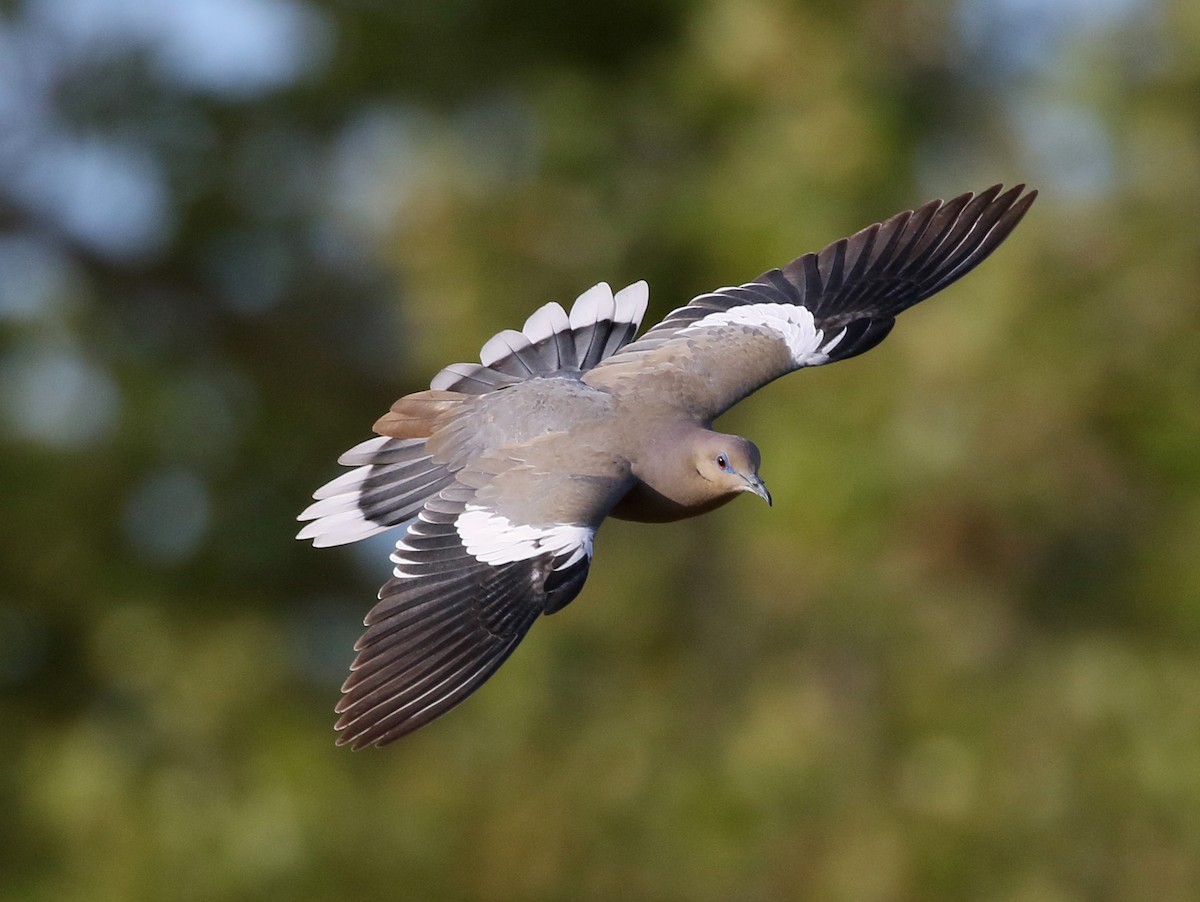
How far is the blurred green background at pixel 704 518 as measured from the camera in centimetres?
1231

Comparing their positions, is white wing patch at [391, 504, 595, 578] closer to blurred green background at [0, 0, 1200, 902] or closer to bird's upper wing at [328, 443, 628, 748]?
bird's upper wing at [328, 443, 628, 748]

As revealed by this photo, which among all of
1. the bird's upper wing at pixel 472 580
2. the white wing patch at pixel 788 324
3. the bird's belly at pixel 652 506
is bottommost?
the bird's upper wing at pixel 472 580

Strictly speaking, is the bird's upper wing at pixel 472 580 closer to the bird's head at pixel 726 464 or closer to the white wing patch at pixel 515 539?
the white wing patch at pixel 515 539

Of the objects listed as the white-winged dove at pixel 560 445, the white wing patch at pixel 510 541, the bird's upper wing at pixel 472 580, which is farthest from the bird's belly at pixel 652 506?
the white wing patch at pixel 510 541

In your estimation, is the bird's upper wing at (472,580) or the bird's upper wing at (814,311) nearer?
the bird's upper wing at (472,580)

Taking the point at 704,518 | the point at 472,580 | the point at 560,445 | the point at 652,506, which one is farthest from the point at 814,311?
the point at 704,518

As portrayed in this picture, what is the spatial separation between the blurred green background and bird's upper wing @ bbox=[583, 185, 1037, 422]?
521 cm

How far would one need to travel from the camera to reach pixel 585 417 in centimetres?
595

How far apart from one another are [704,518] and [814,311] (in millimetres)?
8731

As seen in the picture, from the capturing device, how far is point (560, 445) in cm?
578

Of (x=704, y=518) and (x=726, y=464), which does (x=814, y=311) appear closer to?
(x=726, y=464)

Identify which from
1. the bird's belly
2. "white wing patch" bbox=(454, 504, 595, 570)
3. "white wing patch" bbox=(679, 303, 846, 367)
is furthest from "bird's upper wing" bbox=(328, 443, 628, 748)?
"white wing patch" bbox=(679, 303, 846, 367)

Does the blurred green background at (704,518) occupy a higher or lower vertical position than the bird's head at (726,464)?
higher

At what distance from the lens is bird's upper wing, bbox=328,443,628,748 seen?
5082mm
